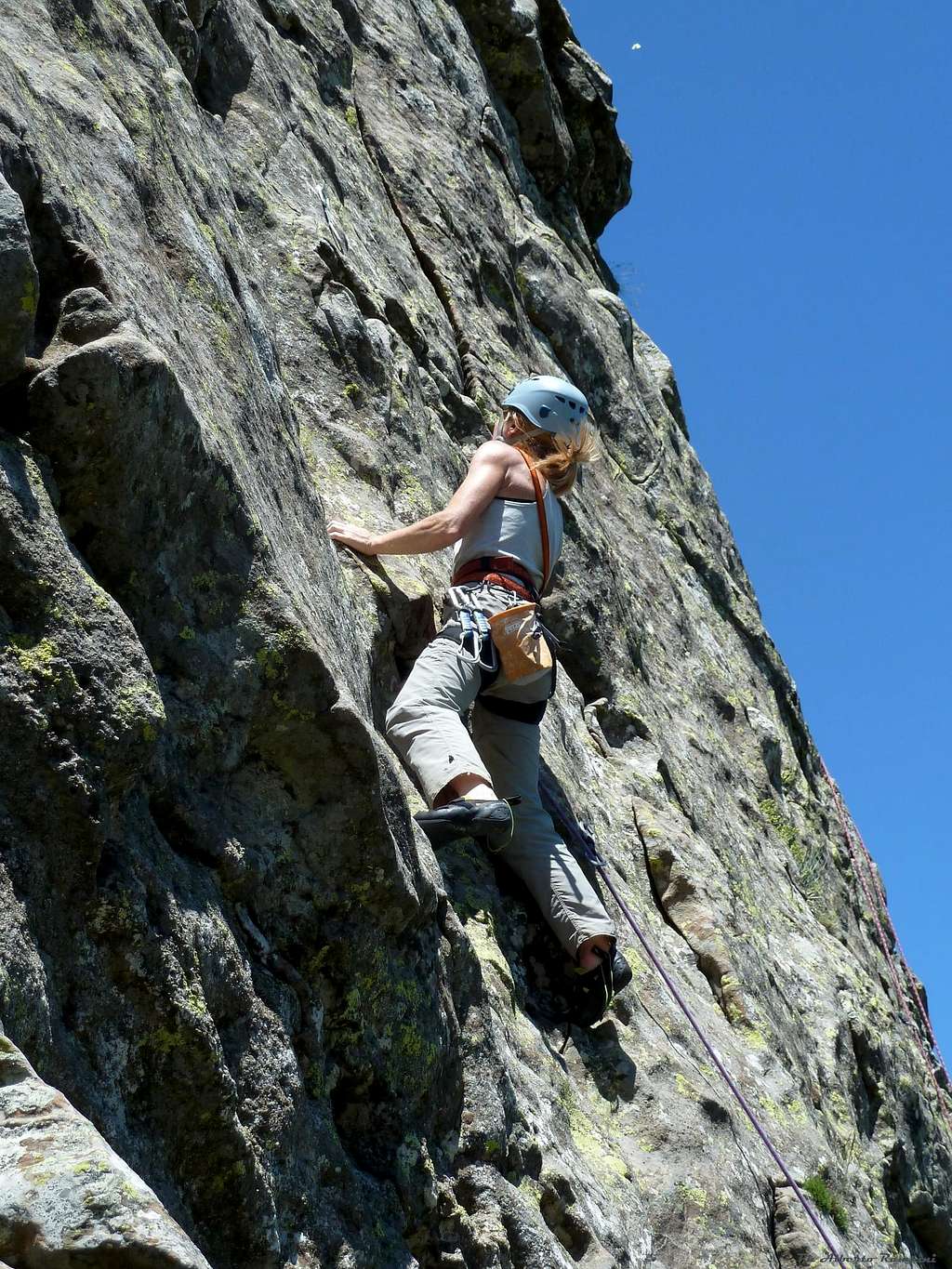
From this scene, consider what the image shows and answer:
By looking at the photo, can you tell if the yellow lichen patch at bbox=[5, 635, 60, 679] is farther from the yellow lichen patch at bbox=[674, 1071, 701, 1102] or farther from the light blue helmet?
the yellow lichen patch at bbox=[674, 1071, 701, 1102]

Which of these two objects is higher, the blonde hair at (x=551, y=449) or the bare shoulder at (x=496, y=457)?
the blonde hair at (x=551, y=449)

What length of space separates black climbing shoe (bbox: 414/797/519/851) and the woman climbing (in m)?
0.03

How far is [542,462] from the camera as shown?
828 cm

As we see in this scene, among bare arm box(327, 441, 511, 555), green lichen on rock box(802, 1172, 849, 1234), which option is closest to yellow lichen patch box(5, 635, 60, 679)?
bare arm box(327, 441, 511, 555)

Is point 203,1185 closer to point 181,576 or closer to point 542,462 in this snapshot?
point 181,576

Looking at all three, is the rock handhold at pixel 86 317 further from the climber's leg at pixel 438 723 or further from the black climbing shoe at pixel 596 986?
the black climbing shoe at pixel 596 986

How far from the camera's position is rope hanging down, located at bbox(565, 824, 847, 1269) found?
8141 millimetres

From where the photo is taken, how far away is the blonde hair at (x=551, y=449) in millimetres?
8383

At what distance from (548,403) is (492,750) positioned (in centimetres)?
214

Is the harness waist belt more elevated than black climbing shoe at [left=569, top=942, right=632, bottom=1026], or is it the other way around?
the harness waist belt

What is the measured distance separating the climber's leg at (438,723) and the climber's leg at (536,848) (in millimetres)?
449

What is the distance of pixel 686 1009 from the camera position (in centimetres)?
840

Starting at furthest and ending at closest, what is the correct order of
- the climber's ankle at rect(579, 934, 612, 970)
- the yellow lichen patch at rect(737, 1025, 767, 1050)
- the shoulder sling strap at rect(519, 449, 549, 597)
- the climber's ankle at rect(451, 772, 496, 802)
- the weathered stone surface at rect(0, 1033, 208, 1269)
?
the yellow lichen patch at rect(737, 1025, 767, 1050), the shoulder sling strap at rect(519, 449, 549, 597), the climber's ankle at rect(579, 934, 612, 970), the climber's ankle at rect(451, 772, 496, 802), the weathered stone surface at rect(0, 1033, 208, 1269)

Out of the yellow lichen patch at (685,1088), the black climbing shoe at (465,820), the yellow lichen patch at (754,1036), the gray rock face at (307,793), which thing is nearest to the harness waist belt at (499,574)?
the gray rock face at (307,793)
